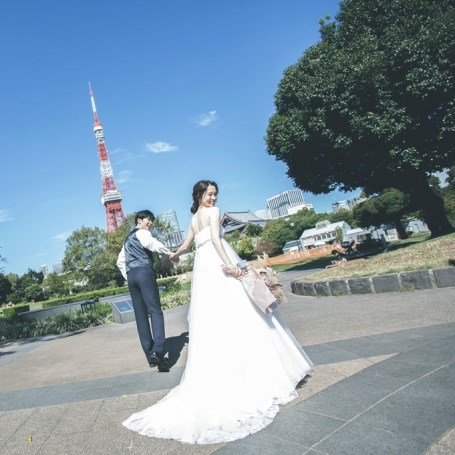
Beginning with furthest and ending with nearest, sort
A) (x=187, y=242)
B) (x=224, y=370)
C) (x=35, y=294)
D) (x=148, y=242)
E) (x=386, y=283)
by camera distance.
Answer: (x=35, y=294), (x=386, y=283), (x=148, y=242), (x=187, y=242), (x=224, y=370)

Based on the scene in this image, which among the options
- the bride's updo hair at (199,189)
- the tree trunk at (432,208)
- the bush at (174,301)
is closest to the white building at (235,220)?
the tree trunk at (432,208)

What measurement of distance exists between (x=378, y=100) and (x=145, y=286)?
14.8 m

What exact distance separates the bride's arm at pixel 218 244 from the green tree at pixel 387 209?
40503 millimetres

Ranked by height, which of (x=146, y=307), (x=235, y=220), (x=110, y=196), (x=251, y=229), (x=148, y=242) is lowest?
(x=146, y=307)

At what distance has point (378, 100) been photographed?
49.6ft

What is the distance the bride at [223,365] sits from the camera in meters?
2.49

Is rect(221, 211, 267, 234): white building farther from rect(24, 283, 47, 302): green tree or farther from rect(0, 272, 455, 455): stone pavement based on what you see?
rect(0, 272, 455, 455): stone pavement

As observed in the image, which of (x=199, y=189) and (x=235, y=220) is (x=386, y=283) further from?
(x=235, y=220)

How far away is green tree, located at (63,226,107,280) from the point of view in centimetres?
5103

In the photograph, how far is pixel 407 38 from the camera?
15000 millimetres

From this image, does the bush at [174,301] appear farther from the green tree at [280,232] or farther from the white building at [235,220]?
the green tree at [280,232]

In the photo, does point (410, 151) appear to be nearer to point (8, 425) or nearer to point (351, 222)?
point (8, 425)

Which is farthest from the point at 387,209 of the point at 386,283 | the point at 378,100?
the point at 386,283

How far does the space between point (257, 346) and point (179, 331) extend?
452 centimetres
